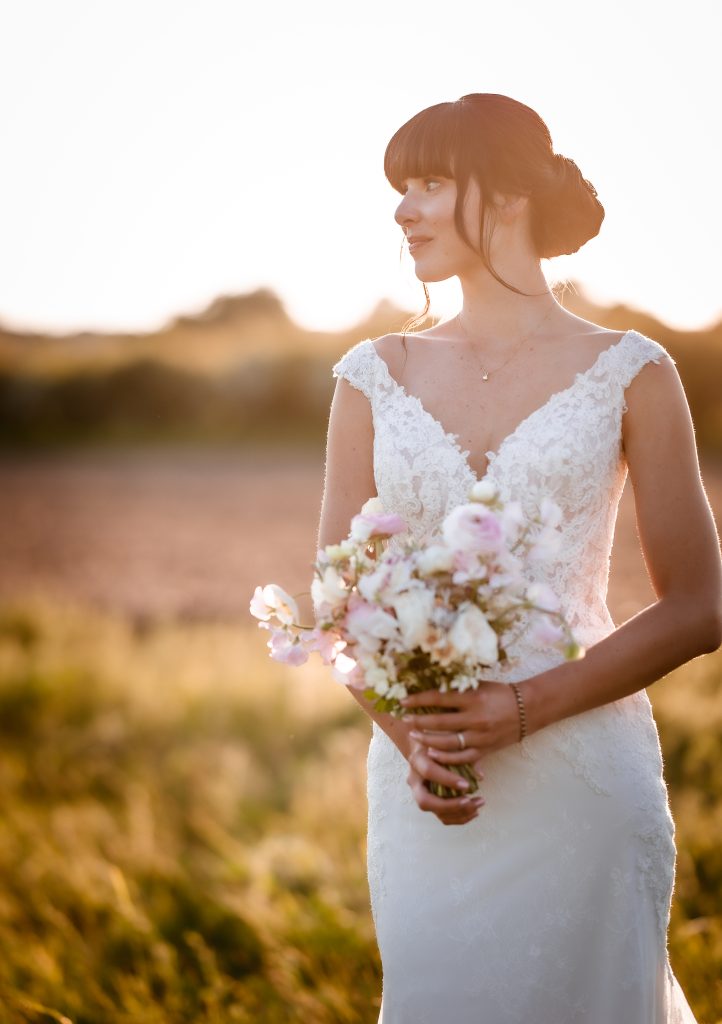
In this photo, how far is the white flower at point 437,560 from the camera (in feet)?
5.86

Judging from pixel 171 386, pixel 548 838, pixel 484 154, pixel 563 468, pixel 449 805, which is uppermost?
pixel 171 386

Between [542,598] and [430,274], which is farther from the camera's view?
[430,274]

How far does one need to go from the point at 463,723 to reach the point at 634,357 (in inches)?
38.3

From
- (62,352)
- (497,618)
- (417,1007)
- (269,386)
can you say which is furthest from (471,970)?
(62,352)

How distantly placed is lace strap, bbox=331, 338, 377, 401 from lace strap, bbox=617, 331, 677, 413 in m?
0.62

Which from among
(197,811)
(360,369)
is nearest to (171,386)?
(197,811)

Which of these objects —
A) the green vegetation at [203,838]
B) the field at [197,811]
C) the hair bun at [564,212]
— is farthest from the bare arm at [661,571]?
the field at [197,811]

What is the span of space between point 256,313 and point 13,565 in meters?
16.3

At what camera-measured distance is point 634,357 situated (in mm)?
2352

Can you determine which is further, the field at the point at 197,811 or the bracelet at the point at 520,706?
the field at the point at 197,811

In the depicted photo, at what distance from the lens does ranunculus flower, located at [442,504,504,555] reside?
176cm

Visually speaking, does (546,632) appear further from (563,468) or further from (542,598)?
(563,468)

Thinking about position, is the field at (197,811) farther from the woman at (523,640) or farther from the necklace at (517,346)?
the necklace at (517,346)

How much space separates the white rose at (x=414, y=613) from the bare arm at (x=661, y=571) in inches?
18.4
